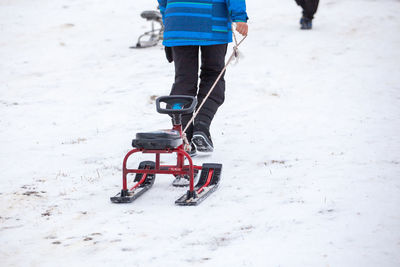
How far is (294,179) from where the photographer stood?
13.4 feet

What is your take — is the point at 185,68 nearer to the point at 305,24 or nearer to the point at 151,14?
the point at 151,14

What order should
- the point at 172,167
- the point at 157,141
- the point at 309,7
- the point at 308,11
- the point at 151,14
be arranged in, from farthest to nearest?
the point at 308,11 → the point at 309,7 → the point at 151,14 → the point at 172,167 → the point at 157,141

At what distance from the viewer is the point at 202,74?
471 centimetres

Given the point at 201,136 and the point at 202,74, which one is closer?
the point at 201,136

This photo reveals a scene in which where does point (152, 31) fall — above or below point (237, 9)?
below

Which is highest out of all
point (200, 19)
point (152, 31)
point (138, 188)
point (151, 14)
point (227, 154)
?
point (200, 19)

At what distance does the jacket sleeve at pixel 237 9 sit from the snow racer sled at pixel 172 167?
92cm

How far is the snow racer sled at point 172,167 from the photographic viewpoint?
346 centimetres

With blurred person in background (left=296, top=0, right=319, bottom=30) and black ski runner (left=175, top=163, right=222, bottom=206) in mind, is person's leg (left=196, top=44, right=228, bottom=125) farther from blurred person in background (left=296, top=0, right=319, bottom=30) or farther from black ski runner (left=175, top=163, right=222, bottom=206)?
blurred person in background (left=296, top=0, right=319, bottom=30)

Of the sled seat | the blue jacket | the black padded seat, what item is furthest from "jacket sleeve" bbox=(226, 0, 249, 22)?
the sled seat

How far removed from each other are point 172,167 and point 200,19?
1.32 meters

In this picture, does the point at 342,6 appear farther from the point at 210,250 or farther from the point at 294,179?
the point at 210,250

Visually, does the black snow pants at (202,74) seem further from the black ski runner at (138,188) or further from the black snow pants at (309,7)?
the black snow pants at (309,7)

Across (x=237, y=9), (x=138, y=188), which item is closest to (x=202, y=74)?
(x=237, y=9)
